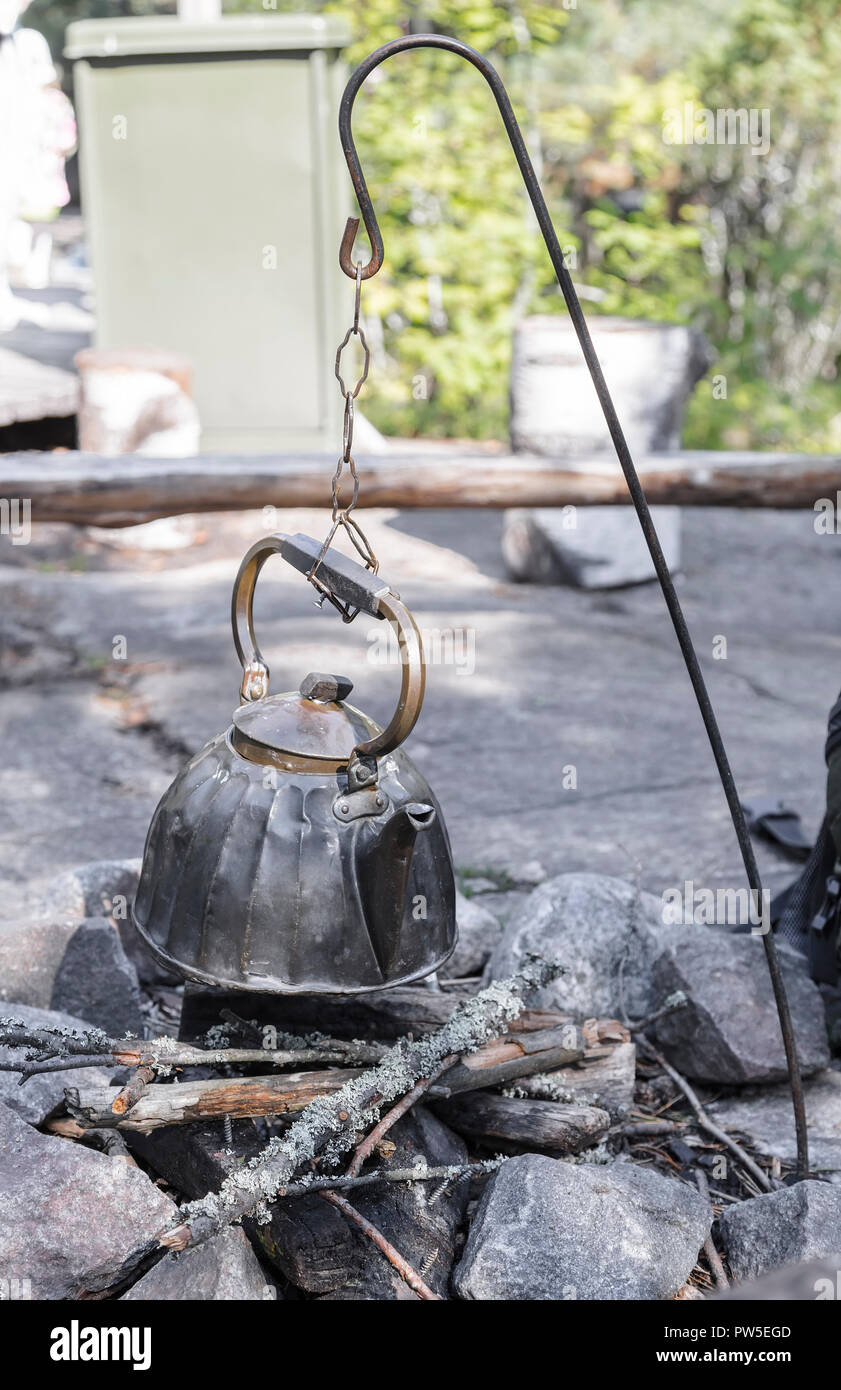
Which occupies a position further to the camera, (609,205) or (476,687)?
(609,205)

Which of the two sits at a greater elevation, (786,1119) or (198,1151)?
(198,1151)

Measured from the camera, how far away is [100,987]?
2320 millimetres

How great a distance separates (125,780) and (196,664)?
106 centimetres

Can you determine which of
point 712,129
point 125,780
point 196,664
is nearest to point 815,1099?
point 125,780

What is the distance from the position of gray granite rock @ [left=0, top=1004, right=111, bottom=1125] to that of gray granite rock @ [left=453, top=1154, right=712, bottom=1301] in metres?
0.63

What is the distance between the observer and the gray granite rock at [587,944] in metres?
2.44

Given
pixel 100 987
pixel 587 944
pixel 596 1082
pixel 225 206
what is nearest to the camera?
pixel 596 1082

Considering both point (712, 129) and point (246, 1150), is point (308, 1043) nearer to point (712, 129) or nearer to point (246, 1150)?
point (246, 1150)

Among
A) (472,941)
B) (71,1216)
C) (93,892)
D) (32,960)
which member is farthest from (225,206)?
(71,1216)

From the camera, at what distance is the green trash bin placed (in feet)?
22.4

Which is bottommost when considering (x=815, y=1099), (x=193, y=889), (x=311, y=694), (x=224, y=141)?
(x=815, y=1099)

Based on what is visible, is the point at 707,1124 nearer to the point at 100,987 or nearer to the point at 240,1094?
the point at 240,1094

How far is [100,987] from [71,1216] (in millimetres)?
563

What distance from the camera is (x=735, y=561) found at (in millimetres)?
6523
